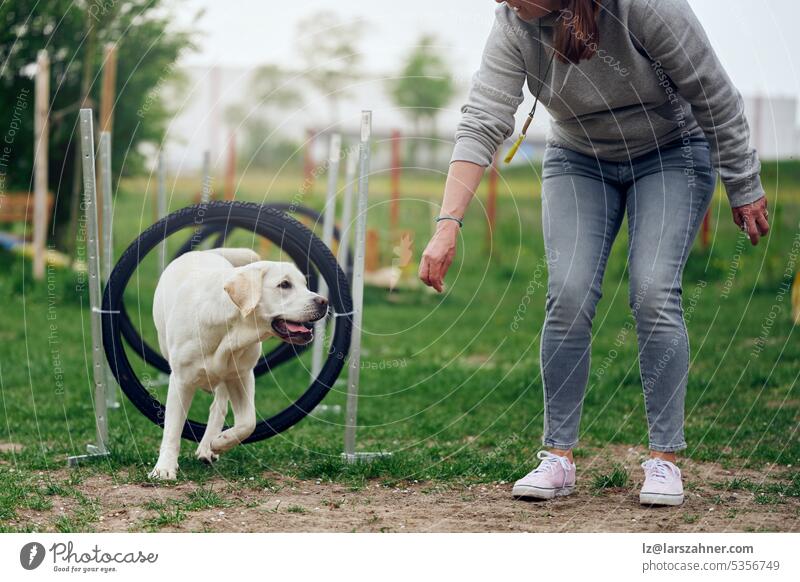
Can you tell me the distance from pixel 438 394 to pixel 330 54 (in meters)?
6.60

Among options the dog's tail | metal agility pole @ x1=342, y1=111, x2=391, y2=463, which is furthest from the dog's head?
the dog's tail

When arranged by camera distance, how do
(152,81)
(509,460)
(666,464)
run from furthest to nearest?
(152,81), (509,460), (666,464)

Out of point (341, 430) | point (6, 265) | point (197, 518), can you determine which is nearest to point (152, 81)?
point (6, 265)

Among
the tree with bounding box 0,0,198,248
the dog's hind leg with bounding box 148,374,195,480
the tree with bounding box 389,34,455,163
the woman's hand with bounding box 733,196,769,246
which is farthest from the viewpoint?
the tree with bounding box 389,34,455,163

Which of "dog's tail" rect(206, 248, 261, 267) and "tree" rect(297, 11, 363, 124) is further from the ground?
"tree" rect(297, 11, 363, 124)

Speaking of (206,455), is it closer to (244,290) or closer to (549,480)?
(244,290)

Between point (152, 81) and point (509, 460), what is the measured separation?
325 inches

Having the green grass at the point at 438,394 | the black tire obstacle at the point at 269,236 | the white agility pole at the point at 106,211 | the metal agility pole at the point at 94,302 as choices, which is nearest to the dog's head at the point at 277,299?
the black tire obstacle at the point at 269,236

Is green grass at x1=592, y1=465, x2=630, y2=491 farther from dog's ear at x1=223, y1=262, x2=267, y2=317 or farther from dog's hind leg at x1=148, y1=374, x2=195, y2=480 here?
dog's hind leg at x1=148, y1=374, x2=195, y2=480

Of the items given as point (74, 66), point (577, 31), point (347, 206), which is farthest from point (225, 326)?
point (74, 66)

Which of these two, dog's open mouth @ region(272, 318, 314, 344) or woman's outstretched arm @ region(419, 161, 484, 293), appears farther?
dog's open mouth @ region(272, 318, 314, 344)

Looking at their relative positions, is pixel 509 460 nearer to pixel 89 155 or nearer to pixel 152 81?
pixel 89 155

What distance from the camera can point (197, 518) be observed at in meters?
3.76

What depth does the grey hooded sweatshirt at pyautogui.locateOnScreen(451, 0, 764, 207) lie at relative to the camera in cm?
375
